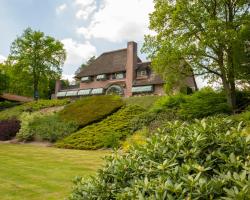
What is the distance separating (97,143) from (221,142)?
68.6 ft

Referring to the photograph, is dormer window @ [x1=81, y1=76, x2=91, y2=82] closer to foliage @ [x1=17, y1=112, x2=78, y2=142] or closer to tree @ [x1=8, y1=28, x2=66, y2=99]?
tree @ [x1=8, y1=28, x2=66, y2=99]

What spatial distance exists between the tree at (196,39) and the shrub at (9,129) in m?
13.9

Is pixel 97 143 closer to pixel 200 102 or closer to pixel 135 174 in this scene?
pixel 200 102

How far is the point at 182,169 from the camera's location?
328cm

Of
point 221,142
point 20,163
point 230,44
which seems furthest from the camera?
point 230,44

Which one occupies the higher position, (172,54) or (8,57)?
(8,57)

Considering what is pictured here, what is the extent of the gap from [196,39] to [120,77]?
2894cm

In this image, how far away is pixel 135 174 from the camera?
146 inches

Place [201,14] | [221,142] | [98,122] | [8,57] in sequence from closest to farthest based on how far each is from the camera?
[221,142] → [201,14] → [98,122] → [8,57]

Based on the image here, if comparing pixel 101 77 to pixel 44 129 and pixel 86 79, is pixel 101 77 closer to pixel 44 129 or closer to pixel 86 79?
pixel 86 79

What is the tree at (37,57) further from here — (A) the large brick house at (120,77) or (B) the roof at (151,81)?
(B) the roof at (151,81)

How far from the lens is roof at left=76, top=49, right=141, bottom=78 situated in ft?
178

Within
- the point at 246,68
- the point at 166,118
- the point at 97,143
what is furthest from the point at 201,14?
the point at 97,143

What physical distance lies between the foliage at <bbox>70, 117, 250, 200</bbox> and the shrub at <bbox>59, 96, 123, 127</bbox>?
26.1 meters
